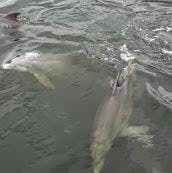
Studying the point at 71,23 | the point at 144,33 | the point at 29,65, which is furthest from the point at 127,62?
the point at 71,23

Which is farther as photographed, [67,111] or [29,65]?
[29,65]

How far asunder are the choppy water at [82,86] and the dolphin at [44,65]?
11 centimetres

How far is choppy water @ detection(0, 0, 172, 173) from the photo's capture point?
5297 millimetres

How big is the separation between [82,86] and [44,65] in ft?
3.55

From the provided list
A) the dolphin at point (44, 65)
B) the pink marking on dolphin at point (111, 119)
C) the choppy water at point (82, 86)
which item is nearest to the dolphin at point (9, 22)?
the choppy water at point (82, 86)

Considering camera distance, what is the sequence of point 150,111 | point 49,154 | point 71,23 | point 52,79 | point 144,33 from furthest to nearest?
1. point 71,23
2. point 144,33
3. point 52,79
4. point 150,111
5. point 49,154

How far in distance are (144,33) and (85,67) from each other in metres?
1.75

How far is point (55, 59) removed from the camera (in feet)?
25.4

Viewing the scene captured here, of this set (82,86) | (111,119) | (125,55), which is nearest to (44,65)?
(82,86)

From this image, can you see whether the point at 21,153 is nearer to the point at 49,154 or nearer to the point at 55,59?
the point at 49,154

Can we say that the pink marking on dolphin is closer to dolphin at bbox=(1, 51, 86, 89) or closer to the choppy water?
the choppy water

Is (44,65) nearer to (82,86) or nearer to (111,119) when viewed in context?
(82,86)

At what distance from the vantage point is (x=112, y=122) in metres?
5.36

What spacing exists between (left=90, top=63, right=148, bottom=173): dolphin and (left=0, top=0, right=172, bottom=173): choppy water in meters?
0.15
